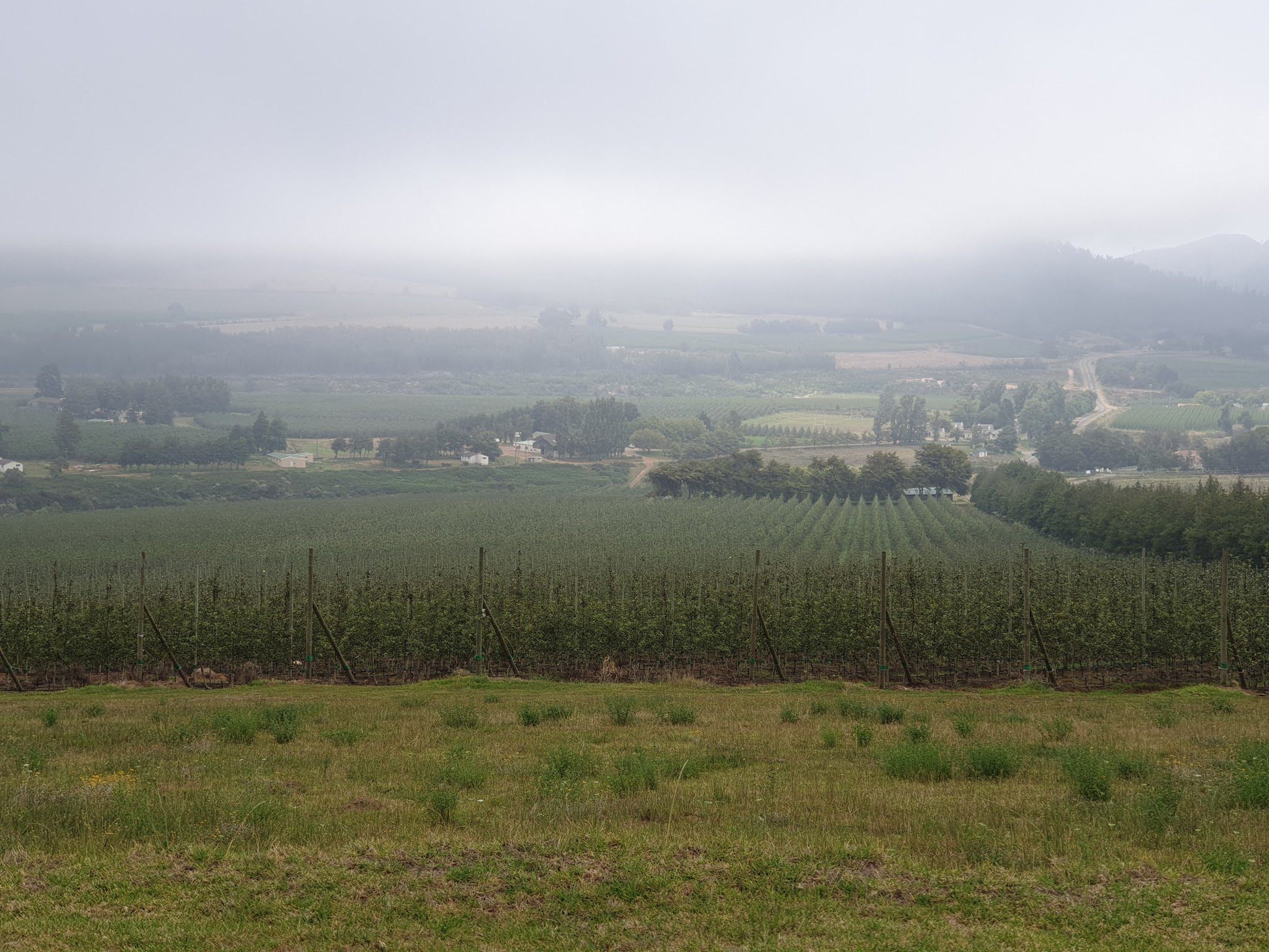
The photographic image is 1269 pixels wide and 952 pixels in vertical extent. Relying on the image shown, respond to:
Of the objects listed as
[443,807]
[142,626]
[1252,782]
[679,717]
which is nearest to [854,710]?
[679,717]

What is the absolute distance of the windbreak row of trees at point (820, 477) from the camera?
121m

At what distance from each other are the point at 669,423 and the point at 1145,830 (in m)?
189

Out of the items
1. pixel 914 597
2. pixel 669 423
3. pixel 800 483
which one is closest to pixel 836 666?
pixel 914 597

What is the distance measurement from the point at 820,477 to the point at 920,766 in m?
109

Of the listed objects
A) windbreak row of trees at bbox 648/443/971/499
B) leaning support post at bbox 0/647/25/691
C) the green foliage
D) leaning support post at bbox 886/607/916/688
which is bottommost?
windbreak row of trees at bbox 648/443/971/499

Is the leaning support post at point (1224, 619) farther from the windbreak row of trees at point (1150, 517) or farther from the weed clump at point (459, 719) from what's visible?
the windbreak row of trees at point (1150, 517)

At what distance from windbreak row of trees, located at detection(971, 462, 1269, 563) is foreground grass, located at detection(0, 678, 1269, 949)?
46.0m

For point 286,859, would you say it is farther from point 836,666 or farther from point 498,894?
point 836,666

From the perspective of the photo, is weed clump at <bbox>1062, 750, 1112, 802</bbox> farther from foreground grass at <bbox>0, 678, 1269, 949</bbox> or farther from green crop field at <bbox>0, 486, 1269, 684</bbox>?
green crop field at <bbox>0, 486, 1269, 684</bbox>

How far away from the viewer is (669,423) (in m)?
199

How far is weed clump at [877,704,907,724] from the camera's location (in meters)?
20.4

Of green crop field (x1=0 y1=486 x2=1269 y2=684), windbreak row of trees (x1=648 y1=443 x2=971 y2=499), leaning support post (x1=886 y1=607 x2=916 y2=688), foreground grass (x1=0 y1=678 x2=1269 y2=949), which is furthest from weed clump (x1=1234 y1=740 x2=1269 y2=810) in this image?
windbreak row of trees (x1=648 y1=443 x2=971 y2=499)

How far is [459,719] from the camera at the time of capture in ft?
64.8

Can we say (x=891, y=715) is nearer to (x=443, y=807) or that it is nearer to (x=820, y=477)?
(x=443, y=807)
